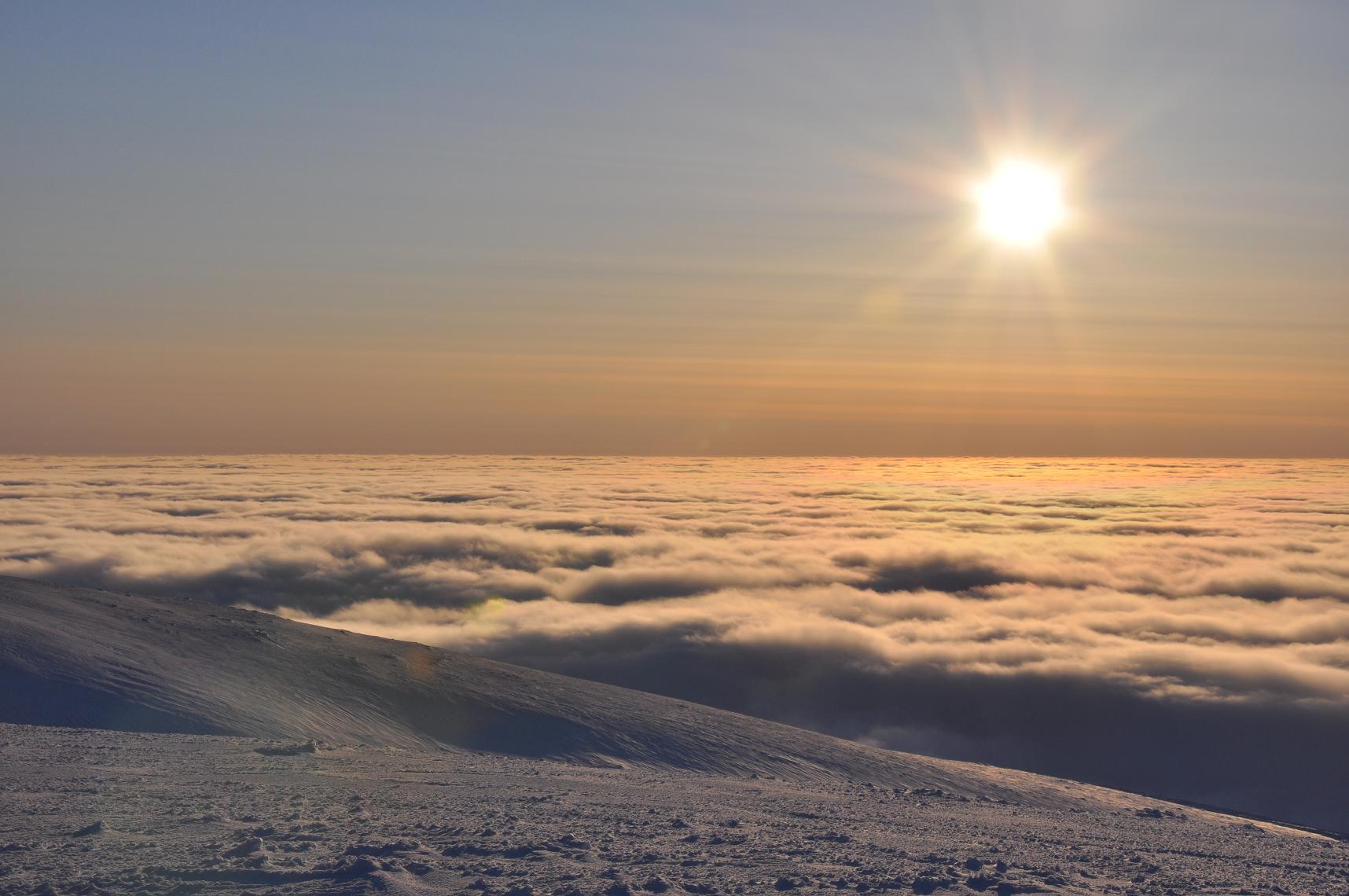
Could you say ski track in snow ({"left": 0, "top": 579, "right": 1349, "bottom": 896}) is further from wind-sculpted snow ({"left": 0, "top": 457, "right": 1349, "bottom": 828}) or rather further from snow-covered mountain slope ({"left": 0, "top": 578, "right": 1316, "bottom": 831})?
wind-sculpted snow ({"left": 0, "top": 457, "right": 1349, "bottom": 828})

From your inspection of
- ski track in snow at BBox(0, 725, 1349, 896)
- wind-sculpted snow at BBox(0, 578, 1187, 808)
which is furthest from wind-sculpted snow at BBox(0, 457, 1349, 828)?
ski track in snow at BBox(0, 725, 1349, 896)

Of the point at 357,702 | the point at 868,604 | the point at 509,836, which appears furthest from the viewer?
the point at 868,604

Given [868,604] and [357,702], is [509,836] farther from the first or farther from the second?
[868,604]

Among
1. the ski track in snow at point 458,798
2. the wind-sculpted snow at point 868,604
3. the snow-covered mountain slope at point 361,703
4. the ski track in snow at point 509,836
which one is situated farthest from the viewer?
the wind-sculpted snow at point 868,604

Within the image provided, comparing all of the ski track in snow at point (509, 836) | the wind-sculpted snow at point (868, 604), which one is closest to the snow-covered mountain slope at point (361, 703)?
the ski track in snow at point (509, 836)

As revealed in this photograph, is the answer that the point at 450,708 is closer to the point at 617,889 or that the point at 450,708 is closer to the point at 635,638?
the point at 617,889

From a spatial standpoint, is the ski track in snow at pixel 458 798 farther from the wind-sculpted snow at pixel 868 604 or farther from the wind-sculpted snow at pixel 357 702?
the wind-sculpted snow at pixel 868 604

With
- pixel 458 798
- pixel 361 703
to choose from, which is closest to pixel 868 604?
pixel 361 703
